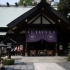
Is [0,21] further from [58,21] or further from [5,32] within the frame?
[58,21]

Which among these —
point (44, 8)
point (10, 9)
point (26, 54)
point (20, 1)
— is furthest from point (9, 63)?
point (20, 1)

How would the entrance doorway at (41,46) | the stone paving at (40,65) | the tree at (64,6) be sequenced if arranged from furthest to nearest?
the entrance doorway at (41,46) → the tree at (64,6) → the stone paving at (40,65)

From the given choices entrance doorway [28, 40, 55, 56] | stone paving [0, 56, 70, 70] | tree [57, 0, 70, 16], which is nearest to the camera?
stone paving [0, 56, 70, 70]

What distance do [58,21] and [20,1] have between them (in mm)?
24212

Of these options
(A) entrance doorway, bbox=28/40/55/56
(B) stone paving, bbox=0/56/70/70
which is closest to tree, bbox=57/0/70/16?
(A) entrance doorway, bbox=28/40/55/56

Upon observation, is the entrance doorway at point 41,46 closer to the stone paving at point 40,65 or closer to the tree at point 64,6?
the tree at point 64,6

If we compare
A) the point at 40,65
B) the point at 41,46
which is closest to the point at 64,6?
the point at 41,46

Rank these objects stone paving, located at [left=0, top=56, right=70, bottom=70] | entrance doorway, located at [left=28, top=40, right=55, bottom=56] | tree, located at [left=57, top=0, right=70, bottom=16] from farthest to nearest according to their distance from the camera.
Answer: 1. entrance doorway, located at [left=28, top=40, right=55, bottom=56]
2. tree, located at [left=57, top=0, right=70, bottom=16]
3. stone paving, located at [left=0, top=56, right=70, bottom=70]

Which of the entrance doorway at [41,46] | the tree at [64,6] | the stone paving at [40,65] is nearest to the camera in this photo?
the stone paving at [40,65]

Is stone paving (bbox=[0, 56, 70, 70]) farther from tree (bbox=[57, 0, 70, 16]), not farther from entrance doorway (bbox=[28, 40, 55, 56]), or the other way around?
entrance doorway (bbox=[28, 40, 55, 56])

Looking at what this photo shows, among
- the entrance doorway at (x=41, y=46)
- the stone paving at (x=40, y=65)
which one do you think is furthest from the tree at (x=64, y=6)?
the stone paving at (x=40, y=65)

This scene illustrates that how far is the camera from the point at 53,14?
2523 cm

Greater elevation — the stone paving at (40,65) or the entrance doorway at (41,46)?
the entrance doorway at (41,46)

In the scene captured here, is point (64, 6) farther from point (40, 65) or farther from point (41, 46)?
point (40, 65)
